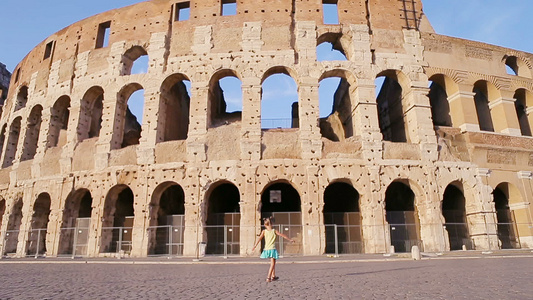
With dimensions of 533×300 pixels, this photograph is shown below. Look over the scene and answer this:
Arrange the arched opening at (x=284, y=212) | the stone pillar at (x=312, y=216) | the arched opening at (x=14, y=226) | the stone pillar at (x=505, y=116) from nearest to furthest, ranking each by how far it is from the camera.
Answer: the stone pillar at (x=312, y=216)
the arched opening at (x=284, y=212)
the stone pillar at (x=505, y=116)
the arched opening at (x=14, y=226)

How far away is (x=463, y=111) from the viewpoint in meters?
15.8

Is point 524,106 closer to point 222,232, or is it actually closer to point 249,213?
point 249,213

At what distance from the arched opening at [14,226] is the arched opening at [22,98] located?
21.6ft

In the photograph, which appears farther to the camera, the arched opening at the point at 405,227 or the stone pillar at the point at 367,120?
the stone pillar at the point at 367,120

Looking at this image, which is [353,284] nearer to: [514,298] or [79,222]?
[514,298]

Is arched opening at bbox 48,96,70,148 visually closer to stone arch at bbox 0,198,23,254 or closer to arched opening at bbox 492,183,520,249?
stone arch at bbox 0,198,23,254

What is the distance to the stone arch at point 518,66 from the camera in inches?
704

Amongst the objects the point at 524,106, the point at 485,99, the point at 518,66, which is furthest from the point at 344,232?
the point at 518,66

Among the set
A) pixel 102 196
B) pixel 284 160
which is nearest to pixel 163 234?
pixel 102 196

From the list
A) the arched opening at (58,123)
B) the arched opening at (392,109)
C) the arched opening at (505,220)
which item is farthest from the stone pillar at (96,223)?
the arched opening at (505,220)

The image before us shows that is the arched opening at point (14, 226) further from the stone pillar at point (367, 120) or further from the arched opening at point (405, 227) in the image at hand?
the arched opening at point (405, 227)

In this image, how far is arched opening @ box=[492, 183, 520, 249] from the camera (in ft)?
49.4

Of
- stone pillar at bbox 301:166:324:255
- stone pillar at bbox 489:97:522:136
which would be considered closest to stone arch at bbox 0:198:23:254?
stone pillar at bbox 301:166:324:255

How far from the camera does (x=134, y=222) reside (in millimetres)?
14258
